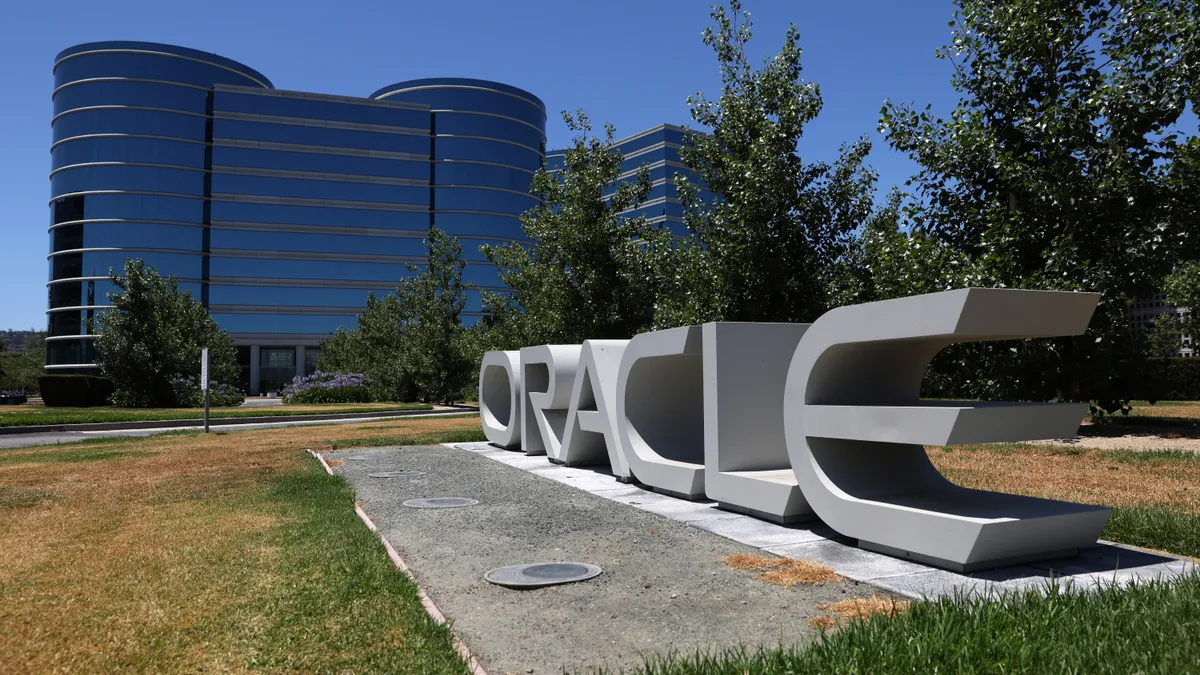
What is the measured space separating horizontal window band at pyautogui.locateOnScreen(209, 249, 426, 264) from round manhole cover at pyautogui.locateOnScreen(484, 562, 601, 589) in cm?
7564

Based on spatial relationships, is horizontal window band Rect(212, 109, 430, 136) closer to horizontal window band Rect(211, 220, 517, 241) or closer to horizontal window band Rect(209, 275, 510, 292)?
horizontal window band Rect(211, 220, 517, 241)

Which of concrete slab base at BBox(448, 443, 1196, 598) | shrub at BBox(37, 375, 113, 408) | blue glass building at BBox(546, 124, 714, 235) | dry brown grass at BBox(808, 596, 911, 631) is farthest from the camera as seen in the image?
blue glass building at BBox(546, 124, 714, 235)

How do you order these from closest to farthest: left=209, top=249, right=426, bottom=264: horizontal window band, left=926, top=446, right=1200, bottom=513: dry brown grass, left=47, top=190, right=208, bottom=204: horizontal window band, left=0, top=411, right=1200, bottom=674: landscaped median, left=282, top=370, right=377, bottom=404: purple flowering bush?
left=0, top=411, right=1200, bottom=674: landscaped median
left=926, top=446, right=1200, bottom=513: dry brown grass
left=282, top=370, right=377, bottom=404: purple flowering bush
left=47, top=190, right=208, bottom=204: horizontal window band
left=209, top=249, right=426, bottom=264: horizontal window band

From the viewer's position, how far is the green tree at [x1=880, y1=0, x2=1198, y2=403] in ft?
54.6

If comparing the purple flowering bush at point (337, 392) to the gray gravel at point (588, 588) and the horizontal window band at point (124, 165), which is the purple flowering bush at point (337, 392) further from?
the gray gravel at point (588, 588)

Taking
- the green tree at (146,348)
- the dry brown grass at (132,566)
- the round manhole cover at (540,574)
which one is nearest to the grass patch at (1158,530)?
the round manhole cover at (540,574)

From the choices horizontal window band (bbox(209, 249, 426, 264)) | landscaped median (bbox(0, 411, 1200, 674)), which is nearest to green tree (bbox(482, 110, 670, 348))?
landscaped median (bbox(0, 411, 1200, 674))

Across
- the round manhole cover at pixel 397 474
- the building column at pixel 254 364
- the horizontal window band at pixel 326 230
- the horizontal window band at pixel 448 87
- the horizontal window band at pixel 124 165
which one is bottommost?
the round manhole cover at pixel 397 474

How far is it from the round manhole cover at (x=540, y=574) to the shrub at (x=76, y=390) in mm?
41668

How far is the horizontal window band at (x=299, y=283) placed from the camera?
2970 inches

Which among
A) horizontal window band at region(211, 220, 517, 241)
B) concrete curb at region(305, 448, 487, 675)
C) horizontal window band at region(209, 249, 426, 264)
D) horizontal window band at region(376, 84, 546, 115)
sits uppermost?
horizontal window band at region(376, 84, 546, 115)

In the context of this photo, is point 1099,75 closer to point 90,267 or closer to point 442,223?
point 442,223

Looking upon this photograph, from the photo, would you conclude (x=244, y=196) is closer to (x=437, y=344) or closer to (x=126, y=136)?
(x=126, y=136)

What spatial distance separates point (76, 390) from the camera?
4059cm
